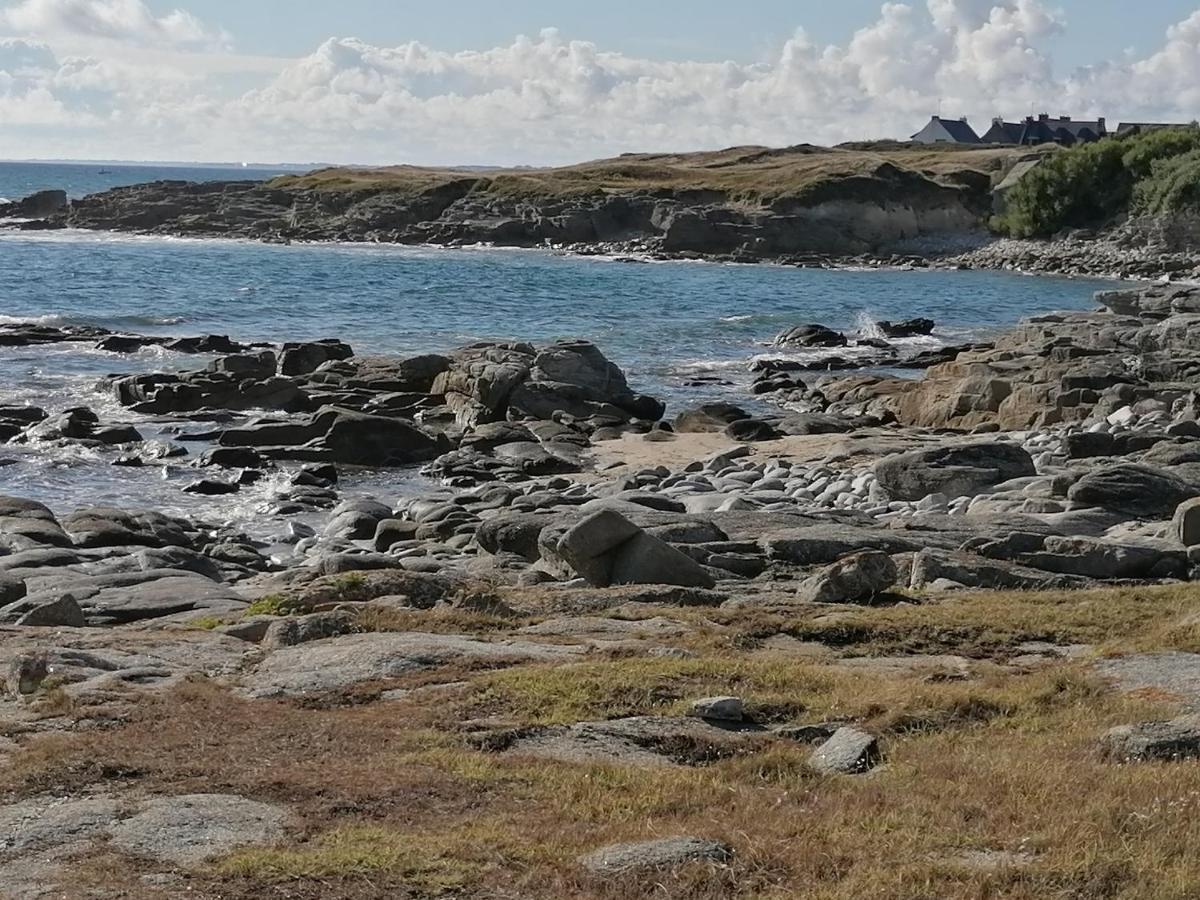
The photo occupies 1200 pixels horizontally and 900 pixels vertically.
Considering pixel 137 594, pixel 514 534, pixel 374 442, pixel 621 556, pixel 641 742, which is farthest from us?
pixel 374 442

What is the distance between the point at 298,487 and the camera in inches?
1142

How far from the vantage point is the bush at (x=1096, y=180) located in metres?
99.9

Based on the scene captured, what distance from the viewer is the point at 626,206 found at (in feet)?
396

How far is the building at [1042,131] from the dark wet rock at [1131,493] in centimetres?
14696

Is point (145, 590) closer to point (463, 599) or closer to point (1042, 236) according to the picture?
point (463, 599)

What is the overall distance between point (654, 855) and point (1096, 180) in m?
102

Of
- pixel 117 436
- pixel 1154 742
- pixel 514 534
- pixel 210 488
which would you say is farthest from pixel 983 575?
pixel 117 436

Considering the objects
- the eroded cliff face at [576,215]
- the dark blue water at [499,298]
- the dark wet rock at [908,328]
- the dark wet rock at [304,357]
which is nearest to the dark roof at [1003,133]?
the eroded cliff face at [576,215]

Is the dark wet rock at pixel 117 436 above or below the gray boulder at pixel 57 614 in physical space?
below

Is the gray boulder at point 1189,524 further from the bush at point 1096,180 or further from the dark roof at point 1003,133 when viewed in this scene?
the dark roof at point 1003,133

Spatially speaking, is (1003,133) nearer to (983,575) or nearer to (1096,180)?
(1096,180)

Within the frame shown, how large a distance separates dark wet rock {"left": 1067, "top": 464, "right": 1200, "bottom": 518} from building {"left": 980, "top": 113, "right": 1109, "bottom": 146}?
482 ft

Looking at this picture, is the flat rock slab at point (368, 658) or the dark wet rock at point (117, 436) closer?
the flat rock slab at point (368, 658)

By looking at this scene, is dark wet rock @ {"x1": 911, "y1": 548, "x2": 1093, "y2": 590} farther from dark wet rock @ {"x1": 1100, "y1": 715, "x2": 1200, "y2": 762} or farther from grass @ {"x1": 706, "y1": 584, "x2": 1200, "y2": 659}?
dark wet rock @ {"x1": 1100, "y1": 715, "x2": 1200, "y2": 762}
